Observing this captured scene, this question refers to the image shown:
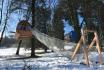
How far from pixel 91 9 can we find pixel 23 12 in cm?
888

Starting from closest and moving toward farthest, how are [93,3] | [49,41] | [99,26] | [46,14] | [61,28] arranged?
[49,41]
[46,14]
[93,3]
[99,26]
[61,28]

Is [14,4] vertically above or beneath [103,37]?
above

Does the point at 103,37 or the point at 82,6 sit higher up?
the point at 82,6

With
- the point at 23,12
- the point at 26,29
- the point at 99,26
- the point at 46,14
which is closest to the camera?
the point at 26,29

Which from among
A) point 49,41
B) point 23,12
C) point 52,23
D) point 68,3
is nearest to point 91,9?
point 68,3

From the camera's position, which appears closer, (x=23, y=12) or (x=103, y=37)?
(x=23, y=12)

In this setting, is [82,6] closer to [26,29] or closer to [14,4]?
[14,4]

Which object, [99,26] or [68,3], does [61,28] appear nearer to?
[99,26]

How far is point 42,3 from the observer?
1177 inches

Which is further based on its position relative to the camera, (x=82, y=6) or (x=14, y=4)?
(x=82, y=6)

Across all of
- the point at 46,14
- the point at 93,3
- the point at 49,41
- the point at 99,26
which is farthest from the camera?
the point at 99,26

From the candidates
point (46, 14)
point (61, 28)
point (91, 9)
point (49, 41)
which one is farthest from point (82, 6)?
point (49, 41)

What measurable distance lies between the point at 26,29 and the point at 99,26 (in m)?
15.5

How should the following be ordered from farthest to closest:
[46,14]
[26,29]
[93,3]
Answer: [93,3] → [46,14] → [26,29]
